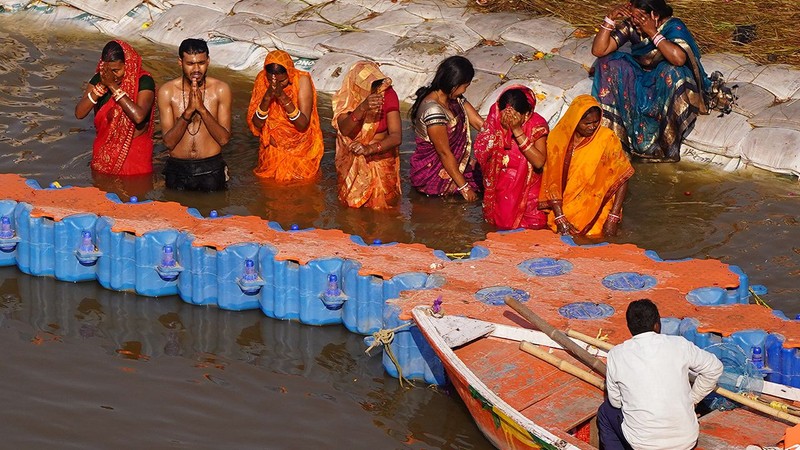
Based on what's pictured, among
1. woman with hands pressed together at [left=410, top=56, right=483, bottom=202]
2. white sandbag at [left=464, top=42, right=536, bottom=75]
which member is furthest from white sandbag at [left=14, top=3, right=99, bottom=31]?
woman with hands pressed together at [left=410, top=56, right=483, bottom=202]

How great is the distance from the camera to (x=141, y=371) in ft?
23.5

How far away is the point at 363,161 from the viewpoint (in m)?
9.06

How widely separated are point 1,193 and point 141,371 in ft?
6.48

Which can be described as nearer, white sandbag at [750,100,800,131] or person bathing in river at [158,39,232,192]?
person bathing in river at [158,39,232,192]

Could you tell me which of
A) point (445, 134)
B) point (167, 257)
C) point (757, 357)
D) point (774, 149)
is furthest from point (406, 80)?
point (757, 357)

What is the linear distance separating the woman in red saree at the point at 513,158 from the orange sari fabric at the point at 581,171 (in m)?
0.09

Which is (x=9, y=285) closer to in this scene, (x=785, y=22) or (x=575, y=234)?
(x=575, y=234)

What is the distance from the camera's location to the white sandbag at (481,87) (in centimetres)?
A: 1081

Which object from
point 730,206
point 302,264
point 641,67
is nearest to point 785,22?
point 641,67

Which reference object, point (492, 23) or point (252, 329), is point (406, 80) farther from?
point (252, 329)

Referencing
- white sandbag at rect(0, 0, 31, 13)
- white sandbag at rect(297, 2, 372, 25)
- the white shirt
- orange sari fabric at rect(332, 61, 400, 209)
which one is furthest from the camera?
white sandbag at rect(0, 0, 31, 13)

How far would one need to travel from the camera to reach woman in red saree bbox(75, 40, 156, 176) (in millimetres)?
9125

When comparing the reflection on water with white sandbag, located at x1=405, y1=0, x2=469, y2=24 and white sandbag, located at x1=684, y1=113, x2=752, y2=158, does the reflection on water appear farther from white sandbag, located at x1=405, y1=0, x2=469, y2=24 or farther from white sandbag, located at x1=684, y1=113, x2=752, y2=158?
white sandbag, located at x1=405, y1=0, x2=469, y2=24

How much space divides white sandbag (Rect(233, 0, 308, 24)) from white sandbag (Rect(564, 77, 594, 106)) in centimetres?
304
